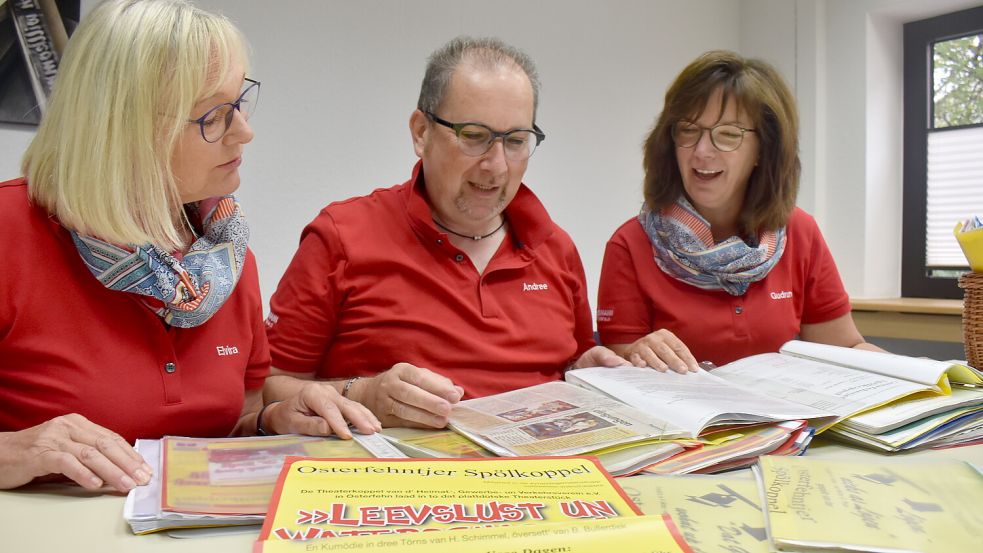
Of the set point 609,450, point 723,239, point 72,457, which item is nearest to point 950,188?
point 723,239

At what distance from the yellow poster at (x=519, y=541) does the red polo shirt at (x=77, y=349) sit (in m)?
0.54

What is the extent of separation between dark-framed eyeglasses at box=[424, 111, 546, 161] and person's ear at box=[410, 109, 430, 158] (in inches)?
2.4

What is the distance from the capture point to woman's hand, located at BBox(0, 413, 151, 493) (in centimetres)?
80

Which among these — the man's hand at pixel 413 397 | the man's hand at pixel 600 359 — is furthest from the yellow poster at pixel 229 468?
the man's hand at pixel 600 359

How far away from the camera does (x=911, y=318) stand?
3.11 meters

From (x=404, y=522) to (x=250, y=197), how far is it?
7.03 ft

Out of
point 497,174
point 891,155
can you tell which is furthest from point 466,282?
point 891,155

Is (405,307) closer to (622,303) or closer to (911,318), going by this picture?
(622,303)

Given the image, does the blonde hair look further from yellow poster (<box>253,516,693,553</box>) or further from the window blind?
the window blind

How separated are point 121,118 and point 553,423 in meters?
0.73

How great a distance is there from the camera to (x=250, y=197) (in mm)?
2598

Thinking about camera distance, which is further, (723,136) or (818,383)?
(723,136)

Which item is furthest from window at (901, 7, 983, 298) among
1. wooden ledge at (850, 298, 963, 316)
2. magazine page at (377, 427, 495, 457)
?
magazine page at (377, 427, 495, 457)

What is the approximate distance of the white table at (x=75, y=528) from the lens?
0.67 meters
